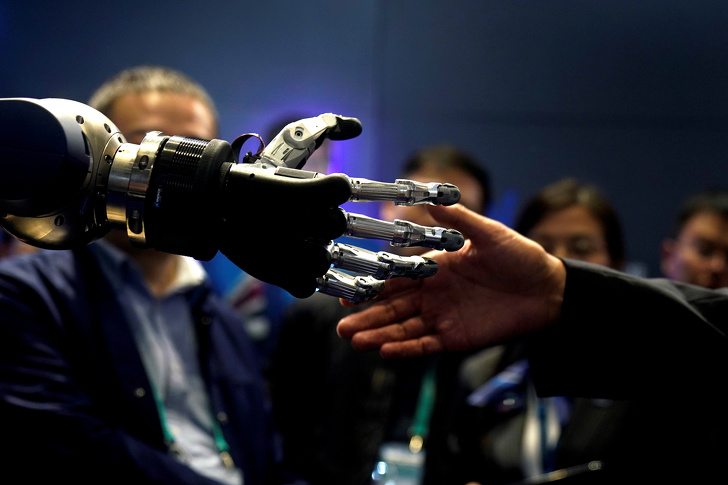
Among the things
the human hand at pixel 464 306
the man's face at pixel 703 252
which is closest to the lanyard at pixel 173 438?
the human hand at pixel 464 306

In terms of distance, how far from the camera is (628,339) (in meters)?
0.86

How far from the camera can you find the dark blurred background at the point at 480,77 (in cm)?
204

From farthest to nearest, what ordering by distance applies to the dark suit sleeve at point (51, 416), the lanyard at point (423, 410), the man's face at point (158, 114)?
the lanyard at point (423, 410), the man's face at point (158, 114), the dark suit sleeve at point (51, 416)

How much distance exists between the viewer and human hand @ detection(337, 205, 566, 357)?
2.77 feet

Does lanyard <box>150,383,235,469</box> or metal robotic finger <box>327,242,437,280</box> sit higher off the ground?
metal robotic finger <box>327,242,437,280</box>

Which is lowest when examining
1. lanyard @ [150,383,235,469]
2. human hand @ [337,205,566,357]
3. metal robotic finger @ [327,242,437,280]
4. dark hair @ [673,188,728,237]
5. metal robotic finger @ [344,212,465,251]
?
lanyard @ [150,383,235,469]

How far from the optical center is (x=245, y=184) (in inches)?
22.0

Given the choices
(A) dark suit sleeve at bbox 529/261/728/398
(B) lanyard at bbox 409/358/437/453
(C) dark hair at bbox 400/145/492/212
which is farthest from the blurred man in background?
(A) dark suit sleeve at bbox 529/261/728/398

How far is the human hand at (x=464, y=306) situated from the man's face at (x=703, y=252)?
3.02ft

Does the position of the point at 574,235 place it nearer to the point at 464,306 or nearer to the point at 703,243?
the point at 703,243

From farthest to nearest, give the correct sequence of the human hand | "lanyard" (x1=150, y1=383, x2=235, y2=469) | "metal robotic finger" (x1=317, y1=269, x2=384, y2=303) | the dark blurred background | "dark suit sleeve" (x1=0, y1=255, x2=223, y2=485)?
1. the dark blurred background
2. "lanyard" (x1=150, y1=383, x2=235, y2=469)
3. "dark suit sleeve" (x1=0, y1=255, x2=223, y2=485)
4. the human hand
5. "metal robotic finger" (x1=317, y1=269, x2=384, y2=303)

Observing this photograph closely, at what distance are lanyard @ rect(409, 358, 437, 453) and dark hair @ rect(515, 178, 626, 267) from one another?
48 centimetres

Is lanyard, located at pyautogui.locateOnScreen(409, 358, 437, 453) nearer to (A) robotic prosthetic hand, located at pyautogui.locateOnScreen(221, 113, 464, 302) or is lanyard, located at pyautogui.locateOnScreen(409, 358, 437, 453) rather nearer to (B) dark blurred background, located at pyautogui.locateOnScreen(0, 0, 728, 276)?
(B) dark blurred background, located at pyautogui.locateOnScreen(0, 0, 728, 276)

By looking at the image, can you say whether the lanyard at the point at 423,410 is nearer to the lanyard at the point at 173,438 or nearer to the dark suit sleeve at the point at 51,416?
the lanyard at the point at 173,438
